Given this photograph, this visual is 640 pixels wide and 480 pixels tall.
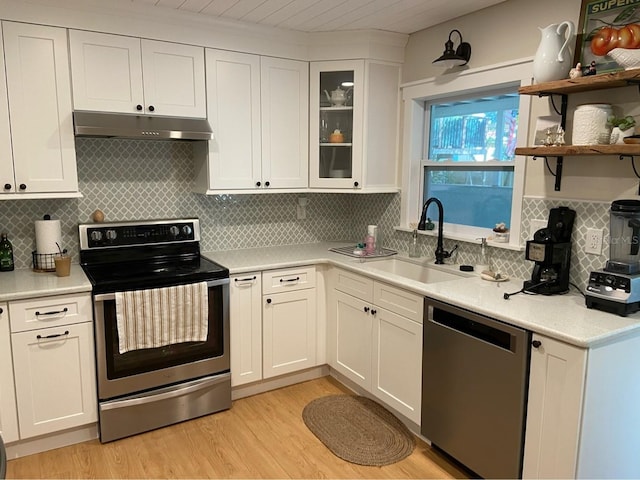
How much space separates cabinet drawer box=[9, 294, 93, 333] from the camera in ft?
7.98

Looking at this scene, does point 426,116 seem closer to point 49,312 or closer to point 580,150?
point 580,150

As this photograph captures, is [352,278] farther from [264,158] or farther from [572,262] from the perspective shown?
[572,262]

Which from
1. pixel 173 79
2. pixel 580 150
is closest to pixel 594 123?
pixel 580 150

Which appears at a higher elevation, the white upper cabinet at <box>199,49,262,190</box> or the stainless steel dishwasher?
the white upper cabinet at <box>199,49,262,190</box>

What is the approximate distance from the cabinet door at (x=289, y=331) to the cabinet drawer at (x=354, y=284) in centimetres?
21

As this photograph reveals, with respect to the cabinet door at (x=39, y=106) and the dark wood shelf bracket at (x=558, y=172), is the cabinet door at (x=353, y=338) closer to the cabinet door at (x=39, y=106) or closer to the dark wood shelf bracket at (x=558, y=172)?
the dark wood shelf bracket at (x=558, y=172)

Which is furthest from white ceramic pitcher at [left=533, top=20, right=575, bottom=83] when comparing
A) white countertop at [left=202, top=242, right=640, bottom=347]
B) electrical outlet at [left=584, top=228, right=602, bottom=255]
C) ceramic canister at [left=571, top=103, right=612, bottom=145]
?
white countertop at [left=202, top=242, right=640, bottom=347]

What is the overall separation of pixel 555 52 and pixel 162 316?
8.05 feet

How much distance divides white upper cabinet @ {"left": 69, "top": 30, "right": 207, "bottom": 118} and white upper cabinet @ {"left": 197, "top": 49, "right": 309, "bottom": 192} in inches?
4.7

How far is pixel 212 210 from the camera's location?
11.5 ft

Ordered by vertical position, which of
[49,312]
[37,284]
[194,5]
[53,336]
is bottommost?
[53,336]

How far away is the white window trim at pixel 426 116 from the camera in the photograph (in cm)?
267

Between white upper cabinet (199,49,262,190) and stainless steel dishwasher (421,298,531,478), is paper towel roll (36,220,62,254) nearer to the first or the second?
white upper cabinet (199,49,262,190)

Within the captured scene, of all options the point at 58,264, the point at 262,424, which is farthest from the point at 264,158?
the point at 262,424
